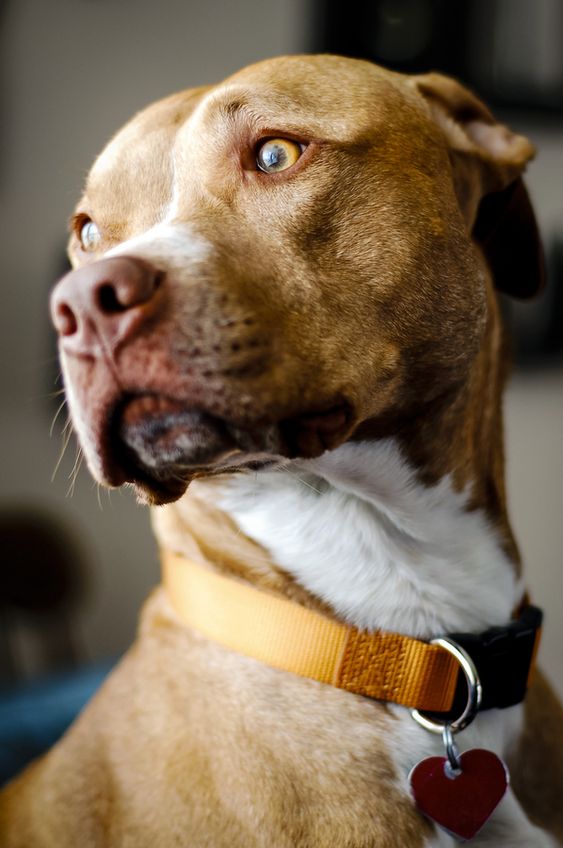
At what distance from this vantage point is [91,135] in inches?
134

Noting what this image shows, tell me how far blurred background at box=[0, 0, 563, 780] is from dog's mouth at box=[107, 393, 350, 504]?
2.23 m

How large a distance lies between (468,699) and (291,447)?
50 centimetres

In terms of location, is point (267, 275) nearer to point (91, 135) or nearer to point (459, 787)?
point (459, 787)

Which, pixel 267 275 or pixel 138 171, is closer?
pixel 267 275

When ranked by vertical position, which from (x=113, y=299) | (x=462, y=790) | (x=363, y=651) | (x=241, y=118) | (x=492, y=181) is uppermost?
(x=241, y=118)

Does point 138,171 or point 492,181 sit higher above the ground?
point 138,171

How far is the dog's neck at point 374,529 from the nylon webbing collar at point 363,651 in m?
0.05

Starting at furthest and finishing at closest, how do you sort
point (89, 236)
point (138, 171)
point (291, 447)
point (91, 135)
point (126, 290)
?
point (91, 135), point (89, 236), point (138, 171), point (291, 447), point (126, 290)

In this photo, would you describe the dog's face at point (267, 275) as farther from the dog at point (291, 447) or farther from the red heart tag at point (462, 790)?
the red heart tag at point (462, 790)

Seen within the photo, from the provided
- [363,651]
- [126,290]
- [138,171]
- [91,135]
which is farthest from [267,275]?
[91,135]

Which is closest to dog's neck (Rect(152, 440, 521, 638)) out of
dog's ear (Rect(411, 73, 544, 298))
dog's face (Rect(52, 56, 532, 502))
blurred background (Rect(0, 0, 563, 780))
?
dog's face (Rect(52, 56, 532, 502))

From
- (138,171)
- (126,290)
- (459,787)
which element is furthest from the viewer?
(138,171)

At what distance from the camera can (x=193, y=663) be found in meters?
1.40

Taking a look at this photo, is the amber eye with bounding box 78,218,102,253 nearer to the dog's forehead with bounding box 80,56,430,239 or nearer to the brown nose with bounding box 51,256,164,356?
the dog's forehead with bounding box 80,56,430,239
